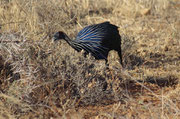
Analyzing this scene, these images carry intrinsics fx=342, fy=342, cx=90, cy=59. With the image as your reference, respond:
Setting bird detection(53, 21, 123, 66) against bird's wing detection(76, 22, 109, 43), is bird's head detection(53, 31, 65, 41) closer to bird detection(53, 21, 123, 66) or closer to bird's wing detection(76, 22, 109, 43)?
bird detection(53, 21, 123, 66)

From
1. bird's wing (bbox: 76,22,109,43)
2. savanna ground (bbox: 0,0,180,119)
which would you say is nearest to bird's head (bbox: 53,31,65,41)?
savanna ground (bbox: 0,0,180,119)

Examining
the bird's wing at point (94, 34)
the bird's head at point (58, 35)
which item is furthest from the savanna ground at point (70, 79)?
the bird's wing at point (94, 34)

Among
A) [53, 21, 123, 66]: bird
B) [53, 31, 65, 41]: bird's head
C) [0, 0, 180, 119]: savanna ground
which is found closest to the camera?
[0, 0, 180, 119]: savanna ground

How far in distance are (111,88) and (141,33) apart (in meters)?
2.93

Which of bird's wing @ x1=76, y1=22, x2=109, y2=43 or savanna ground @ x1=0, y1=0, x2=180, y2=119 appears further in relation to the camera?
bird's wing @ x1=76, y1=22, x2=109, y2=43

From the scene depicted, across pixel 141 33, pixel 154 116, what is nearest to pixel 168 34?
pixel 141 33

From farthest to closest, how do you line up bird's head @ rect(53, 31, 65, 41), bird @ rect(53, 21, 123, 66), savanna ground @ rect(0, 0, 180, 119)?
bird @ rect(53, 21, 123, 66), bird's head @ rect(53, 31, 65, 41), savanna ground @ rect(0, 0, 180, 119)

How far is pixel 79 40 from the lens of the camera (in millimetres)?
4141

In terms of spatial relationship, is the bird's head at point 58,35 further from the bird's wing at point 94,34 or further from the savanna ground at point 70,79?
the bird's wing at point 94,34

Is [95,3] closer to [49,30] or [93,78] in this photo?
[49,30]

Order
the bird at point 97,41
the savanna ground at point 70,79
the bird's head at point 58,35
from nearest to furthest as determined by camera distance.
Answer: the savanna ground at point 70,79
the bird's head at point 58,35
the bird at point 97,41

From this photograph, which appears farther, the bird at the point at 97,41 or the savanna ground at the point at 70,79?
the bird at the point at 97,41

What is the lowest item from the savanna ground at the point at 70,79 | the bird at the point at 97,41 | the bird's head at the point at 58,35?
the savanna ground at the point at 70,79

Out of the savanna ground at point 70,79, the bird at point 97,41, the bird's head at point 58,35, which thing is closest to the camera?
the savanna ground at point 70,79
